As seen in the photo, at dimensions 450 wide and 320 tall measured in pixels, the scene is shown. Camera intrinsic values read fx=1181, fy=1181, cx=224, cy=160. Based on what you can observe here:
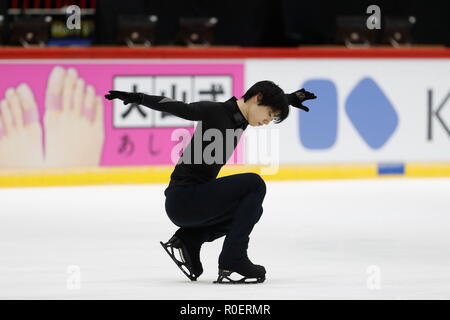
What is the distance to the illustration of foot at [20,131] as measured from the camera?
11219 millimetres

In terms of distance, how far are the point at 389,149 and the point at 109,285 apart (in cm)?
670

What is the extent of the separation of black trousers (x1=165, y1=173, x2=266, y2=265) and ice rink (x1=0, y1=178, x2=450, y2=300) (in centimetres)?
24

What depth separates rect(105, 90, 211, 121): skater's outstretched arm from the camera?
5438 mm

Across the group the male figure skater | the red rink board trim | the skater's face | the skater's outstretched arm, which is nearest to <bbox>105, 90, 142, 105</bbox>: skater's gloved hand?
the skater's outstretched arm

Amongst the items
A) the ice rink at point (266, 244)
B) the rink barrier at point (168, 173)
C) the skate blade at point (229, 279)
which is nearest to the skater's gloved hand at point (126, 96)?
the ice rink at point (266, 244)

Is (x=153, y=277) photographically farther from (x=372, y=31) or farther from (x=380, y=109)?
(x=372, y=31)

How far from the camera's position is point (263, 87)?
A: 574cm

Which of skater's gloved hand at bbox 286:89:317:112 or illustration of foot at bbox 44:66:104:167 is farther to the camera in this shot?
illustration of foot at bbox 44:66:104:167

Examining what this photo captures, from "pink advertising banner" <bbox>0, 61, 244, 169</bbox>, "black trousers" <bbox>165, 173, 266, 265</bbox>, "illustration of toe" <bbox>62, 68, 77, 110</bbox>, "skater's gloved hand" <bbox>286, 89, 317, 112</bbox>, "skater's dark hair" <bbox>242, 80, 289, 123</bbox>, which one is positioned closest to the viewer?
"skater's dark hair" <bbox>242, 80, 289, 123</bbox>

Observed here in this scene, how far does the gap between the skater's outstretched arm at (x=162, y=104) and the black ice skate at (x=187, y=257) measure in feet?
2.37

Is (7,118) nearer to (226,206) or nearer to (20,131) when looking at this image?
(20,131)

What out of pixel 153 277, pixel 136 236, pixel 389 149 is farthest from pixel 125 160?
pixel 153 277

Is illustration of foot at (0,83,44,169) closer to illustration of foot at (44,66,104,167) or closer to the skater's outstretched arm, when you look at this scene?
illustration of foot at (44,66,104,167)

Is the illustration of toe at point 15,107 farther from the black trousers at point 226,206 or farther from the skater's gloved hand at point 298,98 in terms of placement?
the skater's gloved hand at point 298,98
